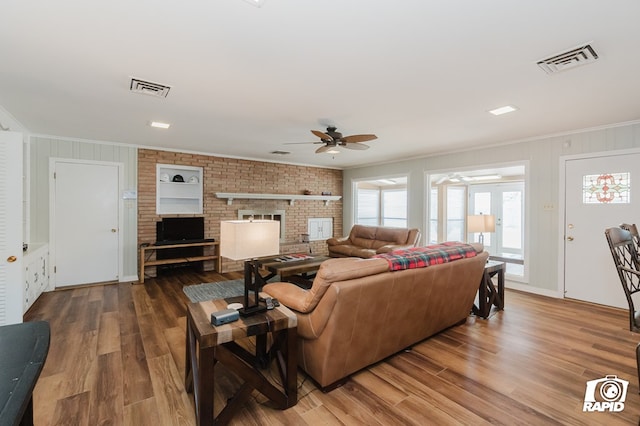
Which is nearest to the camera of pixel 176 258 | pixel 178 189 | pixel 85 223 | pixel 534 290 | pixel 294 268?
pixel 294 268

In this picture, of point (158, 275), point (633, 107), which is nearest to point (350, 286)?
point (633, 107)

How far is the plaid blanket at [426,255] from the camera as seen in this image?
7.54 feet

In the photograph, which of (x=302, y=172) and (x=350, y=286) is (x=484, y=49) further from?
(x=302, y=172)

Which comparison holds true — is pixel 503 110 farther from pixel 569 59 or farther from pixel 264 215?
pixel 264 215

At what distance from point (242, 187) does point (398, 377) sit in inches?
200

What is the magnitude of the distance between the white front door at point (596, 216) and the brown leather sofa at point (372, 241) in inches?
92.2

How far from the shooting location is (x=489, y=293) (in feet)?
12.0

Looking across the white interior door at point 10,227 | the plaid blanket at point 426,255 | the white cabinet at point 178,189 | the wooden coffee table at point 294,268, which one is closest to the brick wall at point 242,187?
the white cabinet at point 178,189

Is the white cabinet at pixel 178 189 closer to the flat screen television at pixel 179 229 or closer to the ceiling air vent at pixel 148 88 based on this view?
the flat screen television at pixel 179 229

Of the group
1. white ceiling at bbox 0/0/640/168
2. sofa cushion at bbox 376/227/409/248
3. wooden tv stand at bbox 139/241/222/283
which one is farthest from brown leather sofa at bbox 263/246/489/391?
→ wooden tv stand at bbox 139/241/222/283

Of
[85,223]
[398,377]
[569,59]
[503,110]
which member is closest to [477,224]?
[503,110]

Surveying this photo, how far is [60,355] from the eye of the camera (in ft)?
8.51

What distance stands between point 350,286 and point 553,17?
1980mm

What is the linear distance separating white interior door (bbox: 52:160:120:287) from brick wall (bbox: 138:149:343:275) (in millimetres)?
435
